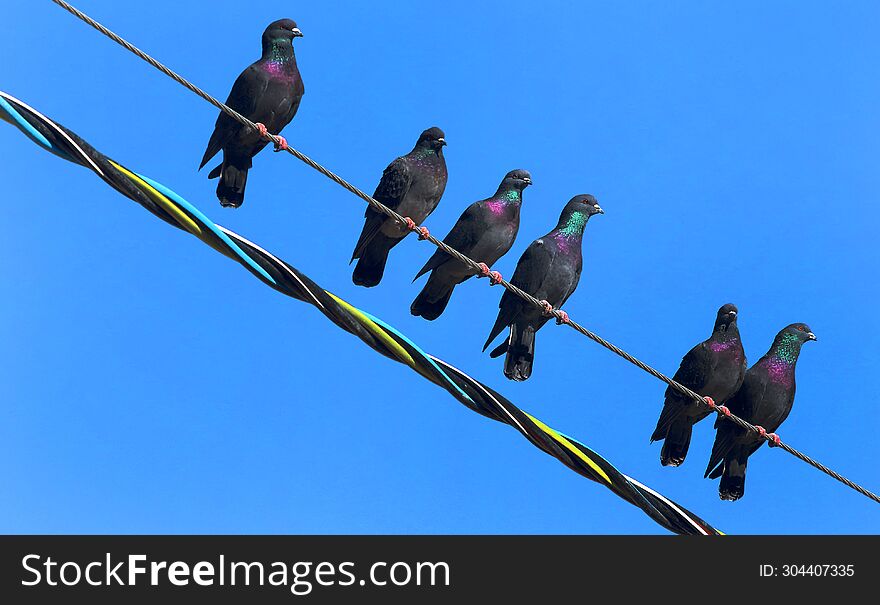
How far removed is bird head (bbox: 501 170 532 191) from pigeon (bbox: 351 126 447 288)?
434mm

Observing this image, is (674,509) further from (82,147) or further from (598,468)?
(82,147)

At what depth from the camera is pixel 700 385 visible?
8.50m

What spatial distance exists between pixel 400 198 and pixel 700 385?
2237 mm

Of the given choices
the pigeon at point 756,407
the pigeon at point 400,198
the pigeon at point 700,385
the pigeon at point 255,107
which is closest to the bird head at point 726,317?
the pigeon at point 700,385

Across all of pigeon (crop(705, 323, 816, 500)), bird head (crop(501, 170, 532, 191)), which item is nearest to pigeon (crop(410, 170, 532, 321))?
bird head (crop(501, 170, 532, 191))

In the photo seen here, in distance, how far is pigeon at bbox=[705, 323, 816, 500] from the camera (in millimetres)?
8211

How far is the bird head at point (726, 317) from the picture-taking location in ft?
28.6

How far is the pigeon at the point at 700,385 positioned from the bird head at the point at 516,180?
5.12 feet

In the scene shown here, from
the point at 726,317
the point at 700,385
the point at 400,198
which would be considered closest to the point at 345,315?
the point at 400,198

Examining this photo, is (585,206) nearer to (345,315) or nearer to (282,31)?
(282,31)

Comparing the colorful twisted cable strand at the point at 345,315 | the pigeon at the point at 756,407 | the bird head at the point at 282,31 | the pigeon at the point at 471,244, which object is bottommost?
the colorful twisted cable strand at the point at 345,315

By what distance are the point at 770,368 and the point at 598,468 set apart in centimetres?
405

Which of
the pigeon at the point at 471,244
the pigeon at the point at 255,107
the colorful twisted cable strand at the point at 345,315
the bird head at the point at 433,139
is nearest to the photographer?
the colorful twisted cable strand at the point at 345,315

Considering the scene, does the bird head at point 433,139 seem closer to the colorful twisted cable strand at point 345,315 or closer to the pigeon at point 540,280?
the pigeon at point 540,280
